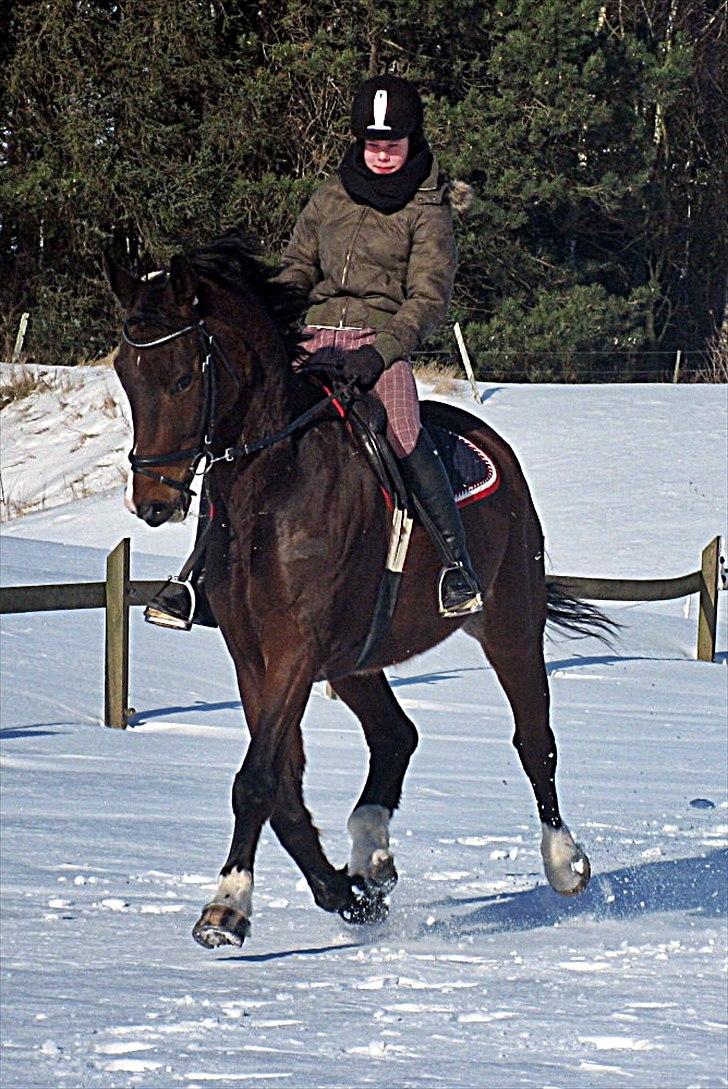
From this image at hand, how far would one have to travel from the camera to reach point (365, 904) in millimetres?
6578

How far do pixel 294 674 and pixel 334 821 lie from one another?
326 centimetres

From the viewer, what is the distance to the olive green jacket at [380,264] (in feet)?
20.5

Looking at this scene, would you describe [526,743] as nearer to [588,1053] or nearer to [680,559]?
[588,1053]

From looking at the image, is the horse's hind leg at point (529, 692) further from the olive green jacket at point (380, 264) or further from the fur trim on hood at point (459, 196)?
the fur trim on hood at point (459, 196)

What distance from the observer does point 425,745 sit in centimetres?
1120

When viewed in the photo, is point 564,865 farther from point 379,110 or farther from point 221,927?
point 379,110

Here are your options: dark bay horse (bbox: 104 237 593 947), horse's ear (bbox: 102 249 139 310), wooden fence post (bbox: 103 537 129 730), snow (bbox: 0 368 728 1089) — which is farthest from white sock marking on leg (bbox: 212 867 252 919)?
wooden fence post (bbox: 103 537 129 730)

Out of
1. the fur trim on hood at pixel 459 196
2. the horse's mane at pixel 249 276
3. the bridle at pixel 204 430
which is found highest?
the fur trim on hood at pixel 459 196

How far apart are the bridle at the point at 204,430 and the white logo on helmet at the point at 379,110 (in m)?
1.12

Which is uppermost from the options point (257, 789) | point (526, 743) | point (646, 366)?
point (257, 789)

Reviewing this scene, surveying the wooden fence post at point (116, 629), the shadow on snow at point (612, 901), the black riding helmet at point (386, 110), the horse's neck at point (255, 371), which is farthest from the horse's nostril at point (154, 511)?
the wooden fence post at point (116, 629)

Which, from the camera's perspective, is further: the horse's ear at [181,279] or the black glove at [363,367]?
the black glove at [363,367]

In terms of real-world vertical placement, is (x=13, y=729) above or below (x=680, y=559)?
above

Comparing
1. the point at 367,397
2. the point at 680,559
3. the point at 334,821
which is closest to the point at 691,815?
the point at 334,821
